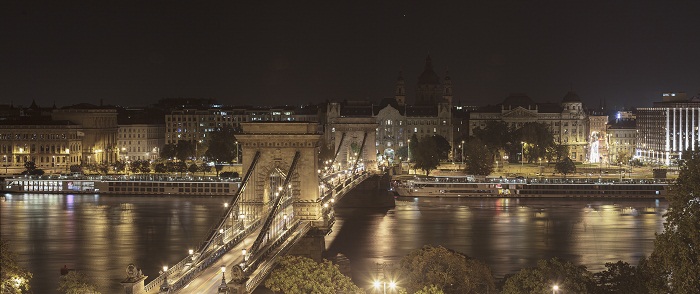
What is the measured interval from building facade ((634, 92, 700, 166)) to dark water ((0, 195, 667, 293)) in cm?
2386

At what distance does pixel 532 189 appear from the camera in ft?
174

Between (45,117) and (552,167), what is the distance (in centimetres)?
3009

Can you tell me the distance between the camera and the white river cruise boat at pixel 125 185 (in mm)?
54031

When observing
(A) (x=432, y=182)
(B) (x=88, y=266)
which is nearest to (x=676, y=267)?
(B) (x=88, y=266)

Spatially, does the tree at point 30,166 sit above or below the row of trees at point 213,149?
below

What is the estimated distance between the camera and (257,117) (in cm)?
8100

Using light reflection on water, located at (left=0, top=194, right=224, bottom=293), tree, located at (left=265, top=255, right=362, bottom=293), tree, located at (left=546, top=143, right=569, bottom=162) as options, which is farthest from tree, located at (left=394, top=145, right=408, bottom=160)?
tree, located at (left=265, top=255, right=362, bottom=293)

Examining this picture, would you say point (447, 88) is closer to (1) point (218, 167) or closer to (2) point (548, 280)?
(1) point (218, 167)

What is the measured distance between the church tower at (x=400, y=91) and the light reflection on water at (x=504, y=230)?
3163cm

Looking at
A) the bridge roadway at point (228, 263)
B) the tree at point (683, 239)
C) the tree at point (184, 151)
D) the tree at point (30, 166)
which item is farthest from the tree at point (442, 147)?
the tree at point (683, 239)

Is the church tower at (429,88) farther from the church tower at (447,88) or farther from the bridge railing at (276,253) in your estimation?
the bridge railing at (276,253)

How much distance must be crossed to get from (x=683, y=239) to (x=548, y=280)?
8.31 ft

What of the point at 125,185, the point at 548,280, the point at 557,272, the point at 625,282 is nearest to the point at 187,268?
the point at 548,280

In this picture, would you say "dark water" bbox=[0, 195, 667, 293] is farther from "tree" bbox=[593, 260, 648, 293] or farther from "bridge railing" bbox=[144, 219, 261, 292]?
"tree" bbox=[593, 260, 648, 293]
